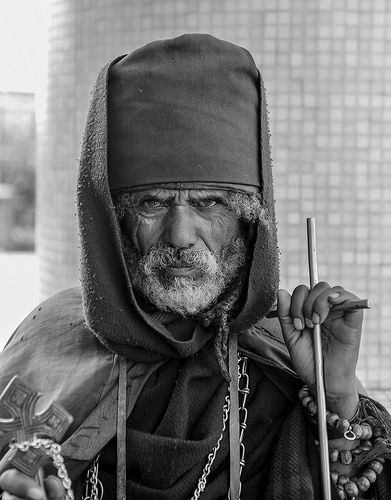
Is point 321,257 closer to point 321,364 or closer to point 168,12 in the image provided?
point 168,12

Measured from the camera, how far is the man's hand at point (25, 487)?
1.53 meters

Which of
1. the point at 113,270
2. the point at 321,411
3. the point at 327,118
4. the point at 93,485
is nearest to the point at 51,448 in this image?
the point at 93,485

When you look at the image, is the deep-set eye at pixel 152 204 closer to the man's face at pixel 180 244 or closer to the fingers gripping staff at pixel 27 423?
the man's face at pixel 180 244

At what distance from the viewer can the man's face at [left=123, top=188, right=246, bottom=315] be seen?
2010 mm

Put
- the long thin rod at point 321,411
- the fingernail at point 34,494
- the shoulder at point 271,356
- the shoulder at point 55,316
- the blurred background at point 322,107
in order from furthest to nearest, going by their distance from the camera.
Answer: the blurred background at point 322,107, the shoulder at point 55,316, the shoulder at point 271,356, the long thin rod at point 321,411, the fingernail at point 34,494

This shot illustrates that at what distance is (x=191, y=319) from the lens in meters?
2.12

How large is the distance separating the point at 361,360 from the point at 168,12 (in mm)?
2172

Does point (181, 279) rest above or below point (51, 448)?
above

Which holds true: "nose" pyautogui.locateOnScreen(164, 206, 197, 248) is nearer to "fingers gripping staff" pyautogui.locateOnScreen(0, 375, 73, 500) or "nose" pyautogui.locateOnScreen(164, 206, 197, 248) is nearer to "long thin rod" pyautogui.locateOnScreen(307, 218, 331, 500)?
"long thin rod" pyautogui.locateOnScreen(307, 218, 331, 500)

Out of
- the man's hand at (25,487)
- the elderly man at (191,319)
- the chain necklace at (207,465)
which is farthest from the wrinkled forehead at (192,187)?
the man's hand at (25,487)

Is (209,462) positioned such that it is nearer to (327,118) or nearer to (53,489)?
(53,489)

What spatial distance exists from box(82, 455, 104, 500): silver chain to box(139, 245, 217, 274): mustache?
50cm

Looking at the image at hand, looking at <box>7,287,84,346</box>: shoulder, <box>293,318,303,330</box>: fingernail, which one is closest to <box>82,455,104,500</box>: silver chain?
<box>7,287,84,346</box>: shoulder

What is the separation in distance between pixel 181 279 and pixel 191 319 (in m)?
0.13
